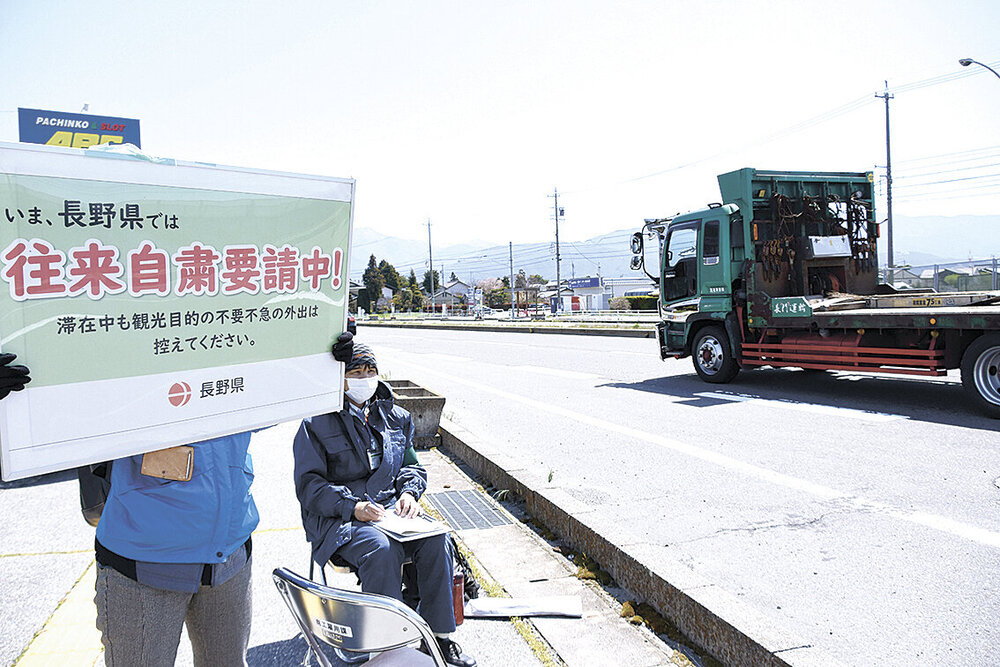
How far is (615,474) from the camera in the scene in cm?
659

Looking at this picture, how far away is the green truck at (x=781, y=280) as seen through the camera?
10.0m

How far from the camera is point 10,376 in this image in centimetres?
182

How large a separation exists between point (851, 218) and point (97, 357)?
471 inches

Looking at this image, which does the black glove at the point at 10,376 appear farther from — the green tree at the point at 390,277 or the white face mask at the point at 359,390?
the green tree at the point at 390,277

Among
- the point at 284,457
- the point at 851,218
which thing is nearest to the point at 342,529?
the point at 284,457

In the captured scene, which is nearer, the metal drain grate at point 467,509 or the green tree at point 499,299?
the metal drain grate at point 467,509

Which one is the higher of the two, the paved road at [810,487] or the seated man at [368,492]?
the seated man at [368,492]

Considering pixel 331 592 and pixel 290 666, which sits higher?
pixel 331 592

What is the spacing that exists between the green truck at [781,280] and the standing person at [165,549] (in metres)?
9.06

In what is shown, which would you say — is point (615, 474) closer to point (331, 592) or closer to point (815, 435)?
point (815, 435)

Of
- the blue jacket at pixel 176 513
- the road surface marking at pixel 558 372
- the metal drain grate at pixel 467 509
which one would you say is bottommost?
the metal drain grate at pixel 467 509

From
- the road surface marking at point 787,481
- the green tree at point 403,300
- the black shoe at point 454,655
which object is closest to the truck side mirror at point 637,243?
the road surface marking at point 787,481

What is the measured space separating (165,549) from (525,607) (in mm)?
2108

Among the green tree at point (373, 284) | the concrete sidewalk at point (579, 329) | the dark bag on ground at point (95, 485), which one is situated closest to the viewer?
the dark bag on ground at point (95, 485)
